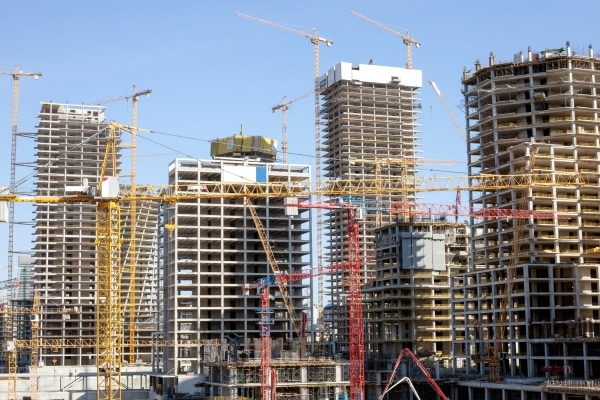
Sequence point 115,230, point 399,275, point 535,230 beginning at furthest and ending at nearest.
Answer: point 399,275 → point 535,230 → point 115,230

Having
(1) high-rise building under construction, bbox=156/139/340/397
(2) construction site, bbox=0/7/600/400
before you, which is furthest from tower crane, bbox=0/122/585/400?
(1) high-rise building under construction, bbox=156/139/340/397

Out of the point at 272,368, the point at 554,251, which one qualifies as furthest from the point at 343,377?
the point at 554,251

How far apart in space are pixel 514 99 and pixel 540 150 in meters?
11.6

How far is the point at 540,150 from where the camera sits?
15000 cm

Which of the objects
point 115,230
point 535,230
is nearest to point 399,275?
point 535,230

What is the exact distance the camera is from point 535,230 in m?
146

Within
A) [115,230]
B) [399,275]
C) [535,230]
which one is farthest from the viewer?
[399,275]

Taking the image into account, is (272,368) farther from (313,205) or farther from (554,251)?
(554,251)

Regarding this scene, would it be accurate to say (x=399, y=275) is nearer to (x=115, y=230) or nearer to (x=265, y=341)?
(x=265, y=341)

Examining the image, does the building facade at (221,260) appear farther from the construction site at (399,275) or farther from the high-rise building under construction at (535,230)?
the high-rise building under construction at (535,230)

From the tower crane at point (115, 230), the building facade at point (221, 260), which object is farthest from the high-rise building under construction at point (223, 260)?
the tower crane at point (115, 230)

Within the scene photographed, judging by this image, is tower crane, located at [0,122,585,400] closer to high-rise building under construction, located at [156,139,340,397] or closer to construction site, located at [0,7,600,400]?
construction site, located at [0,7,600,400]

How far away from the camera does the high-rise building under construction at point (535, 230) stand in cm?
13812

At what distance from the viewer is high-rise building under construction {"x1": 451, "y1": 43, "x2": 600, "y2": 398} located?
138 metres
